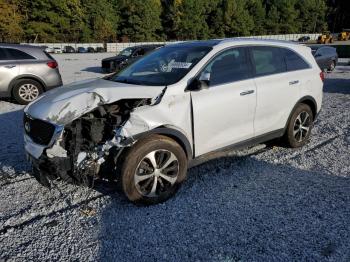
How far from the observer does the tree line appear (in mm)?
61772

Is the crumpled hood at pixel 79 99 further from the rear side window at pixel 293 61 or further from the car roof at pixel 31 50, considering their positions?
the car roof at pixel 31 50

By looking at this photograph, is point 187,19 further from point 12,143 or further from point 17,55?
point 12,143

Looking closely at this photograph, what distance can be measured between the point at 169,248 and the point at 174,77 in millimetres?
1917

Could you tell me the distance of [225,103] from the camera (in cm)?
430

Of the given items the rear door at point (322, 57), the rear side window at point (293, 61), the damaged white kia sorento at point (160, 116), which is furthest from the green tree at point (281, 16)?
the damaged white kia sorento at point (160, 116)

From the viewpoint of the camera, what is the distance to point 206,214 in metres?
3.76

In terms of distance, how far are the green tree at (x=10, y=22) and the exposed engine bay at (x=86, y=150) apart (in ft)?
202

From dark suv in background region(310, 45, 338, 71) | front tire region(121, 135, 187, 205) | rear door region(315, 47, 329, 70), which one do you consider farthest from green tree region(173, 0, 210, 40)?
front tire region(121, 135, 187, 205)

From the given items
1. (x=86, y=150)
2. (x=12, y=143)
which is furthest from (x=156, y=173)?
(x=12, y=143)

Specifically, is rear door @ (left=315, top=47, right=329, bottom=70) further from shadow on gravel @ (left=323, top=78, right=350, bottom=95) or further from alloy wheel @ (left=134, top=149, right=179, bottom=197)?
alloy wheel @ (left=134, top=149, right=179, bottom=197)

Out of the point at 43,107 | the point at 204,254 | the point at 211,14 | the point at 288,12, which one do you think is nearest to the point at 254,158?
the point at 204,254

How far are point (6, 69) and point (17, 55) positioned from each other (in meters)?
0.51

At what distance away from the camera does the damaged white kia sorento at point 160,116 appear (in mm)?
3598

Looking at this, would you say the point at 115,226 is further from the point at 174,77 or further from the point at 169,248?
the point at 174,77
